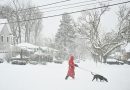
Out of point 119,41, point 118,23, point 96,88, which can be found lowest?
point 96,88

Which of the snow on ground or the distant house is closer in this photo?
the snow on ground

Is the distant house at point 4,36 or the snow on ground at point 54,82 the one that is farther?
the distant house at point 4,36

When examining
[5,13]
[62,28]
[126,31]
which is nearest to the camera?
[126,31]

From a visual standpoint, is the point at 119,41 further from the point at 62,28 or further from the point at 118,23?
the point at 62,28

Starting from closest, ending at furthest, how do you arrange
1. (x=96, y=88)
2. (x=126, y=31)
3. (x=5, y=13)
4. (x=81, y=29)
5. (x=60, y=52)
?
(x=96, y=88)
(x=126, y=31)
(x=81, y=29)
(x=5, y=13)
(x=60, y=52)

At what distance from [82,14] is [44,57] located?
37.2 feet

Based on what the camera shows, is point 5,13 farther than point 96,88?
Yes

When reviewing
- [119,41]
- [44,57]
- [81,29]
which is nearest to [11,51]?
[44,57]

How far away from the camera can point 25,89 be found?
10.9m

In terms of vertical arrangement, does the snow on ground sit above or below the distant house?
below

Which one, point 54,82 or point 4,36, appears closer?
point 54,82

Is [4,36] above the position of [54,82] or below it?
above

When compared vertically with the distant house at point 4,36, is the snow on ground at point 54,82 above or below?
below

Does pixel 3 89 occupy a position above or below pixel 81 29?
below
